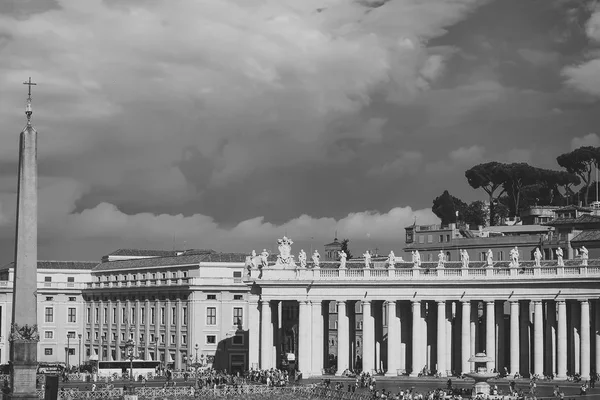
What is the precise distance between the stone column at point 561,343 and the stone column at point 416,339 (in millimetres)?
11346

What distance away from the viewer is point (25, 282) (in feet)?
182

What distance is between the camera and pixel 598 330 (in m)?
107

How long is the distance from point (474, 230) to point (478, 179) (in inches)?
588

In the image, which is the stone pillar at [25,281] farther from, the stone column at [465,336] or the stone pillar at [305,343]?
the stone column at [465,336]

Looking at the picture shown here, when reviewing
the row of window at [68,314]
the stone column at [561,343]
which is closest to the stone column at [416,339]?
the stone column at [561,343]

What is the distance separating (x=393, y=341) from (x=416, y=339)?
2072 millimetres

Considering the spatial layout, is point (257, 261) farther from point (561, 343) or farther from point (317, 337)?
point (561, 343)

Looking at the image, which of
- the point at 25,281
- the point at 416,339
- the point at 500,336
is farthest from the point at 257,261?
the point at 25,281

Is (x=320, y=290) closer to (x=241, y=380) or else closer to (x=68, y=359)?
(x=241, y=380)

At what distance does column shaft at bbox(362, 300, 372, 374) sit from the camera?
11075 centimetres

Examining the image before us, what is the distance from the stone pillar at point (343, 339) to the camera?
11100cm

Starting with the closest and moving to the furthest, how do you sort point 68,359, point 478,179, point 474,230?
point 68,359, point 474,230, point 478,179

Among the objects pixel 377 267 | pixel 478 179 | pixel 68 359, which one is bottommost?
pixel 68 359

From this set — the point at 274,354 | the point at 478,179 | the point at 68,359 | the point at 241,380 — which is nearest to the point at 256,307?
the point at 274,354
